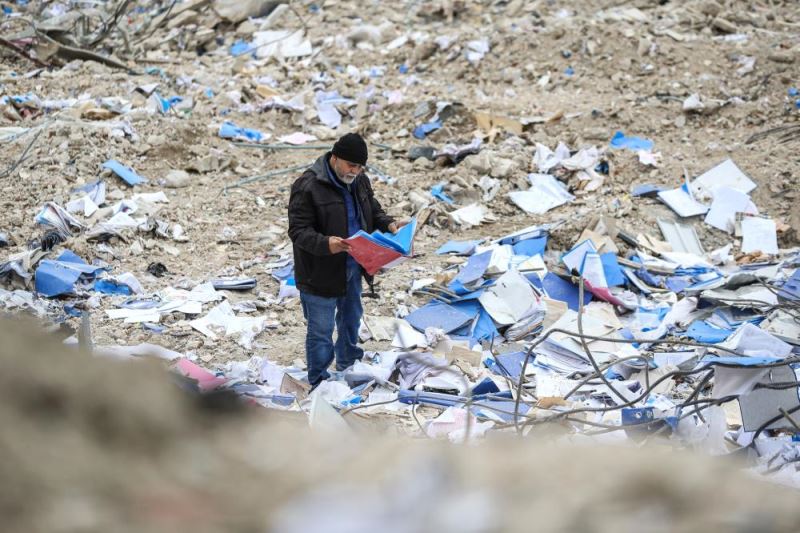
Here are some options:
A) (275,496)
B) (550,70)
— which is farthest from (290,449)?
(550,70)

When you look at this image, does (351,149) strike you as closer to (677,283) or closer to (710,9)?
(677,283)

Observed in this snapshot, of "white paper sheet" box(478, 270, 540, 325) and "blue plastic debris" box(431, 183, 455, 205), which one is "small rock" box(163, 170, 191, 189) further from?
"white paper sheet" box(478, 270, 540, 325)

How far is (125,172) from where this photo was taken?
9680mm

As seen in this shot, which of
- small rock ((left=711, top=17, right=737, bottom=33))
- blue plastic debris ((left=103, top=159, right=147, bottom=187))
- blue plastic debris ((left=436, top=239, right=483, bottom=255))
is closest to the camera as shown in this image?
blue plastic debris ((left=436, top=239, right=483, bottom=255))

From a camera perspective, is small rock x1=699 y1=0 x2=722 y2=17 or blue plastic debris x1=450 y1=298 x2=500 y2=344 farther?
small rock x1=699 y1=0 x2=722 y2=17

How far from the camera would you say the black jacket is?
5.29m

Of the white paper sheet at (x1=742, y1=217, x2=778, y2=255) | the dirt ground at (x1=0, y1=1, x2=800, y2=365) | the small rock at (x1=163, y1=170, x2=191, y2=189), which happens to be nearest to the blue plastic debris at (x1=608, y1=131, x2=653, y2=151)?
the dirt ground at (x1=0, y1=1, x2=800, y2=365)

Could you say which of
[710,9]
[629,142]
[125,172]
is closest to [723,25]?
[710,9]

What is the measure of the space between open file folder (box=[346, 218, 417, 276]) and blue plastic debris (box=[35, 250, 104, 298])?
3.10m

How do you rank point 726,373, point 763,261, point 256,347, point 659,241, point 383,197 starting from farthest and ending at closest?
point 383,197 → point 659,241 → point 763,261 → point 256,347 → point 726,373

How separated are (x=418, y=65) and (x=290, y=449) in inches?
498

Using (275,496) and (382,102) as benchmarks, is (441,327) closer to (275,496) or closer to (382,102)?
(275,496)

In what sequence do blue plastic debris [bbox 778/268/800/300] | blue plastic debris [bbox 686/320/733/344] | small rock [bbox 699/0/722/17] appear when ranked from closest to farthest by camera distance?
blue plastic debris [bbox 686/320/733/344]
blue plastic debris [bbox 778/268/800/300]
small rock [bbox 699/0/722/17]

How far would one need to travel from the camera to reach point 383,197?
961 centimetres
